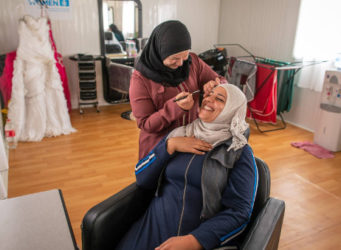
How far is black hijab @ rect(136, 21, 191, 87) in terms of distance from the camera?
1.39 metres

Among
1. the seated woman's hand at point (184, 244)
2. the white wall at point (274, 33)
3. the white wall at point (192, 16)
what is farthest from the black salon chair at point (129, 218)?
the white wall at point (192, 16)

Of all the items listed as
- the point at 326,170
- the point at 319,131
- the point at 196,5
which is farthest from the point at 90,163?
the point at 196,5

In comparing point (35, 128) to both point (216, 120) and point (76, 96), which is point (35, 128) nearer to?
point (76, 96)

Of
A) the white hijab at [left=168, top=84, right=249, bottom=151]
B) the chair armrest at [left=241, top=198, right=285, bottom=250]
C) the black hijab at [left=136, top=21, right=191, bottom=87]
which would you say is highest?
the black hijab at [left=136, top=21, right=191, bottom=87]

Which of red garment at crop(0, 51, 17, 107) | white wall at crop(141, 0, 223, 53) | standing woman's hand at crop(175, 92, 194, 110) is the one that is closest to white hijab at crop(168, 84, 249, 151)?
standing woman's hand at crop(175, 92, 194, 110)

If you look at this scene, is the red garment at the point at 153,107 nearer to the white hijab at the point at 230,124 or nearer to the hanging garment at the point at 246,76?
the white hijab at the point at 230,124

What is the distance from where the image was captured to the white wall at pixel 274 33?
12.8 ft

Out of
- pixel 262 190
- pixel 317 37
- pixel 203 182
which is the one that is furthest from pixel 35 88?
pixel 317 37

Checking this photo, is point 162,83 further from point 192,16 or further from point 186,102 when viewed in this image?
point 192,16

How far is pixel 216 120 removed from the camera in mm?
1274

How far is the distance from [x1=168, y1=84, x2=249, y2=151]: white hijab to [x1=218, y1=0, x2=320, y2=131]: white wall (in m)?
2.97

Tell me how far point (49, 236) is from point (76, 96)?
4.09 meters

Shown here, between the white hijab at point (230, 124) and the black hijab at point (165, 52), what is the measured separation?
1.06 feet

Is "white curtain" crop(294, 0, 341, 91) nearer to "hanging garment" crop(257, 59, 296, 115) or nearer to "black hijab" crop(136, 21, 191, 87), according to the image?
"hanging garment" crop(257, 59, 296, 115)
